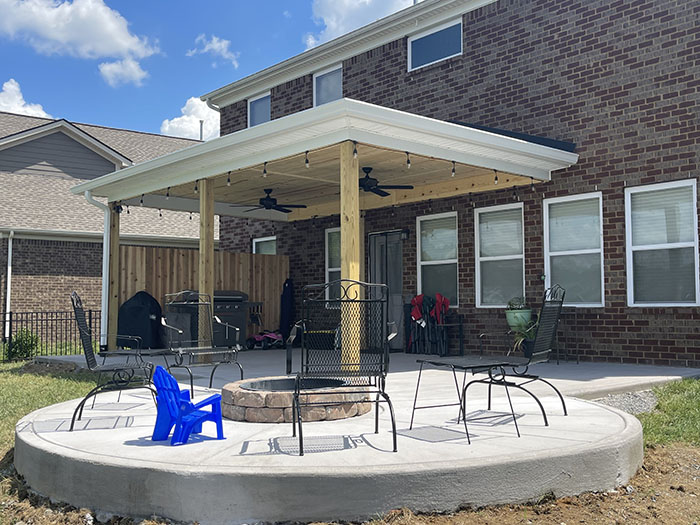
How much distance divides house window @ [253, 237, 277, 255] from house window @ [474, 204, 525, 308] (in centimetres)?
577

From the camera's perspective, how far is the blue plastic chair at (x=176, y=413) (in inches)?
173

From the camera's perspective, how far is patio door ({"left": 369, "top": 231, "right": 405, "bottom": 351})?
12156mm

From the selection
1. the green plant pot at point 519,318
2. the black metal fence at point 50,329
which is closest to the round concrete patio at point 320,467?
the green plant pot at point 519,318

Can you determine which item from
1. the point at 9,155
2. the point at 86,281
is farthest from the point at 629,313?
the point at 9,155

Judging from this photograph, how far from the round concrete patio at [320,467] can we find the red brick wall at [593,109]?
4.74 m

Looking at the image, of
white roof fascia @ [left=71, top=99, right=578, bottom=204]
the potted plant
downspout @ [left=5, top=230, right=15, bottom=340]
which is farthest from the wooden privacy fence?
downspout @ [left=5, top=230, right=15, bottom=340]

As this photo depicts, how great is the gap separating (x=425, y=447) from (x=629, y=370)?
508 centimetres

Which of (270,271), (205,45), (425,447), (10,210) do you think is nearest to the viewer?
(425,447)

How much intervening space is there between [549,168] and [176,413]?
7157mm

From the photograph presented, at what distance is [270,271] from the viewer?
14.3m

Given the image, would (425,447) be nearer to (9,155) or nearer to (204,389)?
(204,389)

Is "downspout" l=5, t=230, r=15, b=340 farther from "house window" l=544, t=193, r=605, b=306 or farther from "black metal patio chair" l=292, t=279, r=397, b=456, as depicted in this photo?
"black metal patio chair" l=292, t=279, r=397, b=456

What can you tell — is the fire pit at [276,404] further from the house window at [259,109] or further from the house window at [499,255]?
the house window at [259,109]

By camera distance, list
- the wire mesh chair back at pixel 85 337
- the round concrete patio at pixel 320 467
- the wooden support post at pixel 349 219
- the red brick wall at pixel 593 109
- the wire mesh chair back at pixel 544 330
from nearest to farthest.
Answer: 1. the round concrete patio at pixel 320 467
2. the wire mesh chair back at pixel 544 330
3. the wire mesh chair back at pixel 85 337
4. the wooden support post at pixel 349 219
5. the red brick wall at pixel 593 109
